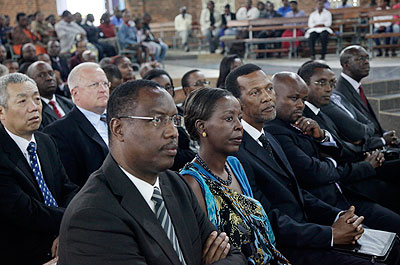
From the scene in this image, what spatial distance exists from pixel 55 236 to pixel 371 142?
2.34 meters

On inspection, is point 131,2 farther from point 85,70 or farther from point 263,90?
point 263,90

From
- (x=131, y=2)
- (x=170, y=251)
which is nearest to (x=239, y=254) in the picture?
(x=170, y=251)

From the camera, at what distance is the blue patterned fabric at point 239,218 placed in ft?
5.86

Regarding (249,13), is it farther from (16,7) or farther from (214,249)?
(214,249)

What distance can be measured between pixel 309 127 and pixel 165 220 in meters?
1.47

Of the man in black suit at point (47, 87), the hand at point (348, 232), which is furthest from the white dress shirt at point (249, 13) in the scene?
the hand at point (348, 232)

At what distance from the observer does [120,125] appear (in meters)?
1.44

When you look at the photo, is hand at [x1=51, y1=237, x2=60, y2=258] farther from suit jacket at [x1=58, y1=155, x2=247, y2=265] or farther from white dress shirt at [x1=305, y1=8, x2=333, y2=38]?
white dress shirt at [x1=305, y1=8, x2=333, y2=38]

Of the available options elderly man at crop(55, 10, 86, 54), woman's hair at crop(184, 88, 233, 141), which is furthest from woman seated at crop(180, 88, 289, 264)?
elderly man at crop(55, 10, 86, 54)

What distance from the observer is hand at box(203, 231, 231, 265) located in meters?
1.51

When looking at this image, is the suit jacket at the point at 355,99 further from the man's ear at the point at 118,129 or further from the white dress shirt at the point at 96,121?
the man's ear at the point at 118,129

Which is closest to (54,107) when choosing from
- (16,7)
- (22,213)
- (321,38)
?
(22,213)

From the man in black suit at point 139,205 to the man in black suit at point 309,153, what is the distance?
106 centimetres

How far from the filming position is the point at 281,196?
223 centimetres
